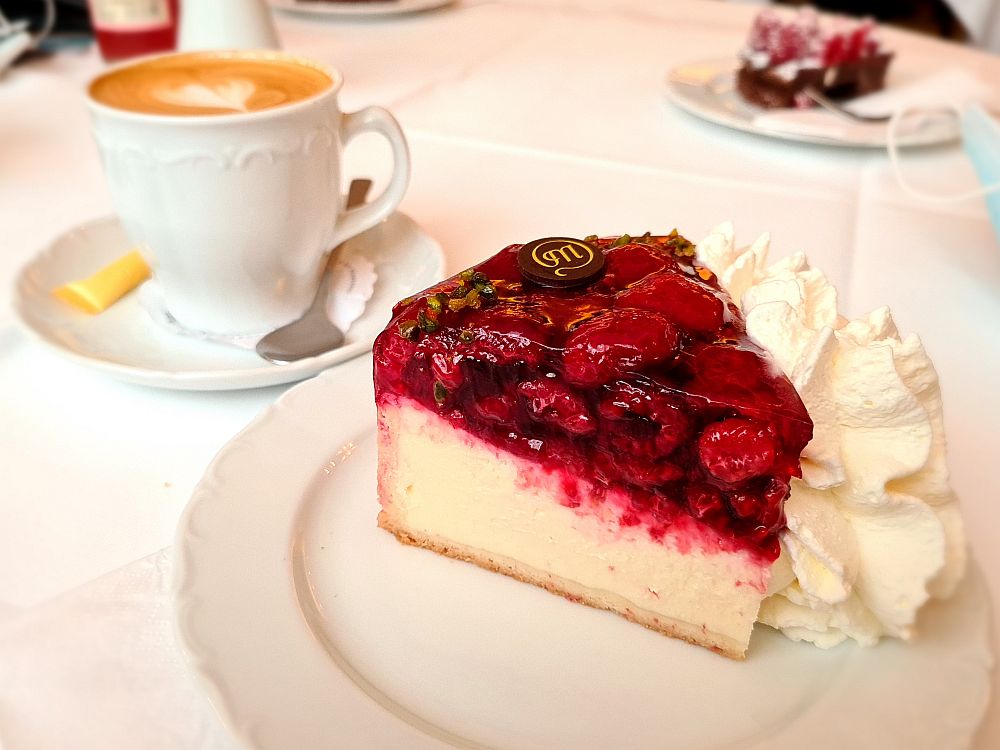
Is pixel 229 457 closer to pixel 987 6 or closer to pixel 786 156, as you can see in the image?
pixel 786 156

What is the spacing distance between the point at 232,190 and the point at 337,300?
230 mm

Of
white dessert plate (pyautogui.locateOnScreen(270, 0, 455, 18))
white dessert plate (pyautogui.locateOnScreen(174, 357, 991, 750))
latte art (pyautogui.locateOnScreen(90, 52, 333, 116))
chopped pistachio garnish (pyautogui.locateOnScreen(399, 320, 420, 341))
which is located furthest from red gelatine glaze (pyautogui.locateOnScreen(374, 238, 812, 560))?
white dessert plate (pyautogui.locateOnScreen(270, 0, 455, 18))

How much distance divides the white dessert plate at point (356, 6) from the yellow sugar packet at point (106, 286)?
146 cm

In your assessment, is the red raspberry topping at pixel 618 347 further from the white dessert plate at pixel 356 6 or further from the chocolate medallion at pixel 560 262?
the white dessert plate at pixel 356 6

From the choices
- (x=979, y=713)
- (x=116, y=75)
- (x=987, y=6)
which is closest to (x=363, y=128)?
(x=116, y=75)

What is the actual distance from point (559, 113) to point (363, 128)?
0.92 metres

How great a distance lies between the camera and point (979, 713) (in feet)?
2.22

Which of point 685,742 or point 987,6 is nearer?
point 685,742

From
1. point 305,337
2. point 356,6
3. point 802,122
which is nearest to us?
point 305,337

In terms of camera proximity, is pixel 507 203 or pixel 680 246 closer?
pixel 680 246

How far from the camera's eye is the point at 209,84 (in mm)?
1238

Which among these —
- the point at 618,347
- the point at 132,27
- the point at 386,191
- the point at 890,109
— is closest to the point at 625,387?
the point at 618,347

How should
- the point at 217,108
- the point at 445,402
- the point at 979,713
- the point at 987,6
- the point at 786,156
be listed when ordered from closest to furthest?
1. the point at 979,713
2. the point at 445,402
3. the point at 217,108
4. the point at 786,156
5. the point at 987,6

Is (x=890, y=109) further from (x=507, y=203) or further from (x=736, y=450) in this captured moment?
(x=736, y=450)
